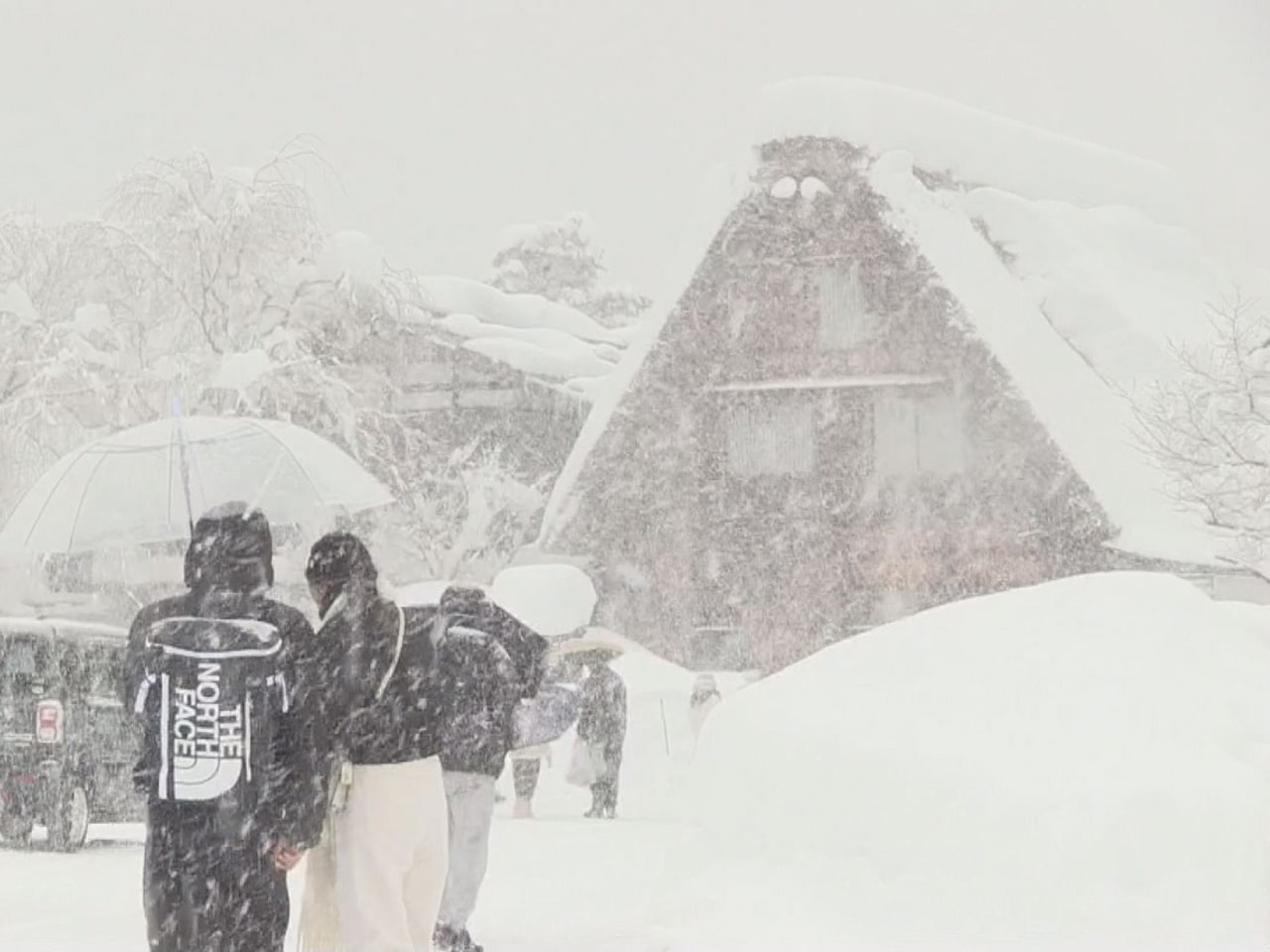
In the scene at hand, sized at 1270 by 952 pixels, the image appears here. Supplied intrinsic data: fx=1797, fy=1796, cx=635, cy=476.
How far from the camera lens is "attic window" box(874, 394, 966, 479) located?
18641 mm

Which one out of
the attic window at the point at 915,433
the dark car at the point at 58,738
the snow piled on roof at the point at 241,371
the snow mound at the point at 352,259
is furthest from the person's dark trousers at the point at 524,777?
the snow mound at the point at 352,259

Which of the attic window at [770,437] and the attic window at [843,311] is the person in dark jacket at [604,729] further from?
the attic window at [843,311]

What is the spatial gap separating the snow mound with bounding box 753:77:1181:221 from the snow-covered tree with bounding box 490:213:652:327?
557 inches

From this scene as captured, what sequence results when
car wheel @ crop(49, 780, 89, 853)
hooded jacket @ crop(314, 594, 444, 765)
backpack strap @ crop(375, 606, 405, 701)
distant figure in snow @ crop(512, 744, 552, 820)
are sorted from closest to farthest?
hooded jacket @ crop(314, 594, 444, 765) → backpack strap @ crop(375, 606, 405, 701) → car wheel @ crop(49, 780, 89, 853) → distant figure in snow @ crop(512, 744, 552, 820)

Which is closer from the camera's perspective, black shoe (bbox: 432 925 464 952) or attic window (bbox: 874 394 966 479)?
black shoe (bbox: 432 925 464 952)

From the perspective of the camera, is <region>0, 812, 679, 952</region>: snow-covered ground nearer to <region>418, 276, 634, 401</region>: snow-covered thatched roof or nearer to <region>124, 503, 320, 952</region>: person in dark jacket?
<region>124, 503, 320, 952</region>: person in dark jacket

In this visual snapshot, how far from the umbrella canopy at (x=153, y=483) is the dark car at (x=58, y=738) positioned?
182cm

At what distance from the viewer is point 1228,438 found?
617 inches

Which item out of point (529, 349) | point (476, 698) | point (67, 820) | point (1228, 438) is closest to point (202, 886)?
point (476, 698)

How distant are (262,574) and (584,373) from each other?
2320 centimetres

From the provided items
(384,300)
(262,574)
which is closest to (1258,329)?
(384,300)

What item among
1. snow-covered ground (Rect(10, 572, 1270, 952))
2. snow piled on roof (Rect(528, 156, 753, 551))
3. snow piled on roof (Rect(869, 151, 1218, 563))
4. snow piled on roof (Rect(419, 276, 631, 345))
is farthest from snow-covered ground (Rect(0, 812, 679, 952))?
snow piled on roof (Rect(419, 276, 631, 345))

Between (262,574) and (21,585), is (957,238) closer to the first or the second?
(21,585)

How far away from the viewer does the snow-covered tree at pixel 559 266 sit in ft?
132
